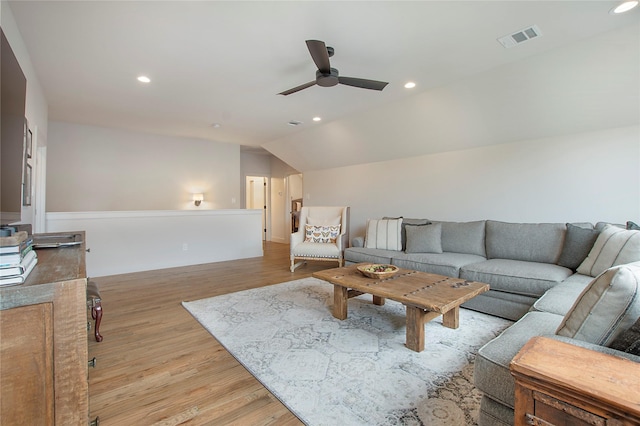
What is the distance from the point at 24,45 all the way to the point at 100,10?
3.47ft

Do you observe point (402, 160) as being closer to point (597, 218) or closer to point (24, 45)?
point (597, 218)

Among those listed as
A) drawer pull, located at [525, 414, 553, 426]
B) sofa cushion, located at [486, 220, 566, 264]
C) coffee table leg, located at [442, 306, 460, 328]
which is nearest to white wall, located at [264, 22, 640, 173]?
sofa cushion, located at [486, 220, 566, 264]

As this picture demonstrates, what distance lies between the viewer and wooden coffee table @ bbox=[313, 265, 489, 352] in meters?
2.06

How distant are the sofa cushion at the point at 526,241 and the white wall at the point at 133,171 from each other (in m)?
5.16

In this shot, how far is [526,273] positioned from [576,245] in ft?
2.17

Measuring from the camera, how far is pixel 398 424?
1.44 m

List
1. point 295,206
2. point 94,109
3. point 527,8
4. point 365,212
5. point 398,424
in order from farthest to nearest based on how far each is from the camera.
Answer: point 295,206 → point 365,212 → point 94,109 → point 527,8 → point 398,424

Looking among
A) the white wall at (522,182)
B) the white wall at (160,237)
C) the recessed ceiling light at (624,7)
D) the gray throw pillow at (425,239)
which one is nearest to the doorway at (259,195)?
the white wall at (160,237)

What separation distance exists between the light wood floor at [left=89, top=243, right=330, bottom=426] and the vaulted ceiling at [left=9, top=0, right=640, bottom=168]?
96.3 inches

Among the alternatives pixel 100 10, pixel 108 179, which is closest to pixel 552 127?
pixel 100 10

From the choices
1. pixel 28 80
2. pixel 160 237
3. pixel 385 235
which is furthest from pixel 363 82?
pixel 160 237

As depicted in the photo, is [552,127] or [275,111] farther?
[275,111]

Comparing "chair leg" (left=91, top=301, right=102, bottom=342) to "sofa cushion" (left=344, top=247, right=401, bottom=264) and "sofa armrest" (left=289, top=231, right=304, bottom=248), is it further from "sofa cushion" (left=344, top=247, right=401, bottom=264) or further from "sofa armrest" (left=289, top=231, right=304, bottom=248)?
"sofa cushion" (left=344, top=247, right=401, bottom=264)

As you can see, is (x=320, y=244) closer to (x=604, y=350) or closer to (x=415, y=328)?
(x=415, y=328)
